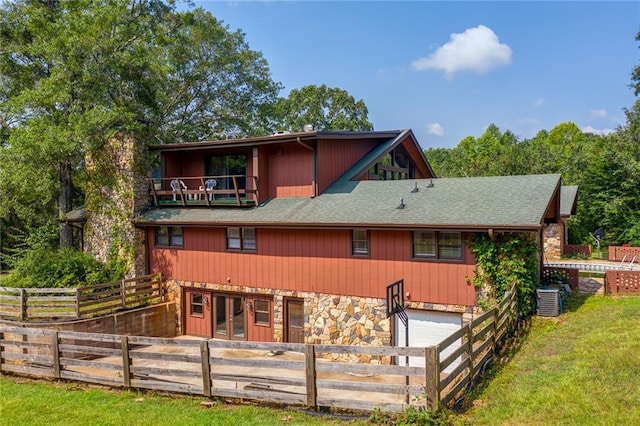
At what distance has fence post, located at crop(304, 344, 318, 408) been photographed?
664 cm

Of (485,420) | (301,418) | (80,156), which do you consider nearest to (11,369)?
(301,418)

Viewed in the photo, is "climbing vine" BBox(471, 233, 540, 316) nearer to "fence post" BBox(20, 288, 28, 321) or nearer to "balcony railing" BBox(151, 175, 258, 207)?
"balcony railing" BBox(151, 175, 258, 207)

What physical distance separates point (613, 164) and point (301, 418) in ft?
97.6

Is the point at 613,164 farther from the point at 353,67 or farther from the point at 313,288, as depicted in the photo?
the point at 313,288

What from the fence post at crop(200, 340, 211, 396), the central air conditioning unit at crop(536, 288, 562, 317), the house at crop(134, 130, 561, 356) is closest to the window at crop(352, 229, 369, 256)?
the house at crop(134, 130, 561, 356)

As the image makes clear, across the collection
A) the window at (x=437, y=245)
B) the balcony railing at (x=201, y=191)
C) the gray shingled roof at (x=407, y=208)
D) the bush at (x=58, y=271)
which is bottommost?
the bush at (x=58, y=271)

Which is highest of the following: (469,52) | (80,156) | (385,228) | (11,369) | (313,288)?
(469,52)

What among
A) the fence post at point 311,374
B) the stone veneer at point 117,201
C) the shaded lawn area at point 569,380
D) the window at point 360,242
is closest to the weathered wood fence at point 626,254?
the shaded lawn area at point 569,380

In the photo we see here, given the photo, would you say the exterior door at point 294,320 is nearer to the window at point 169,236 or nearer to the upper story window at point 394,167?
the window at point 169,236

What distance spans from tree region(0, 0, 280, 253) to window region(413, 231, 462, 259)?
1145 centimetres

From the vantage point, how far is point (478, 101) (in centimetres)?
2309

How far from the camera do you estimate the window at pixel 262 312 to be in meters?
13.8

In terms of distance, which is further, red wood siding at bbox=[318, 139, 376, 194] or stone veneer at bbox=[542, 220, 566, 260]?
stone veneer at bbox=[542, 220, 566, 260]

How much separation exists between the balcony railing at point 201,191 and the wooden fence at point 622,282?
11982 mm
